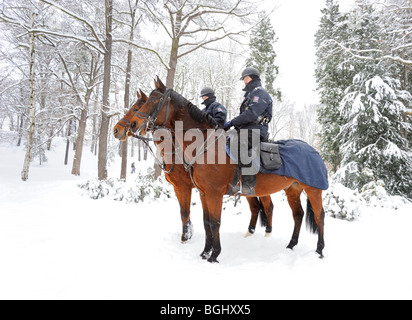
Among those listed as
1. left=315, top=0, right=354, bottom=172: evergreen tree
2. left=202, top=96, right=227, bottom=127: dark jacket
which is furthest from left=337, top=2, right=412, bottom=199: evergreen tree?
left=202, top=96, right=227, bottom=127: dark jacket

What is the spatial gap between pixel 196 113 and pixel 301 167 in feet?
5.80

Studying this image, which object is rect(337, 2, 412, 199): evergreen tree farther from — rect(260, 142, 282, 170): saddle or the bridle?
the bridle

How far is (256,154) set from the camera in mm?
3221

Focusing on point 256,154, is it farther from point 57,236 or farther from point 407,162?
point 407,162

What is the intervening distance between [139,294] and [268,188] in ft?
7.19

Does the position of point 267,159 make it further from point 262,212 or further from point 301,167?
point 262,212

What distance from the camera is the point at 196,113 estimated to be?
3291mm

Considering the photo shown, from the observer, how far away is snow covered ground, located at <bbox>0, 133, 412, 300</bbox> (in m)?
2.32

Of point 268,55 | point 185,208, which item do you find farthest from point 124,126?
point 268,55

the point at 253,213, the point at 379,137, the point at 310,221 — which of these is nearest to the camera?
the point at 310,221

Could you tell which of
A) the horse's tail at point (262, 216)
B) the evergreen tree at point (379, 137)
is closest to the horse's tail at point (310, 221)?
the horse's tail at point (262, 216)

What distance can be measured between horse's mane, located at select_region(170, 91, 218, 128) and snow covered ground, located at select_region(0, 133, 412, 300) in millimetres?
1984

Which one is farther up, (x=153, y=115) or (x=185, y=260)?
(x=153, y=115)
